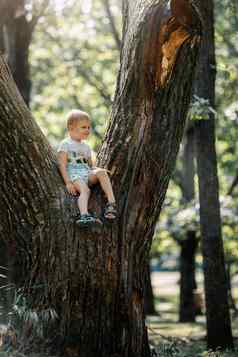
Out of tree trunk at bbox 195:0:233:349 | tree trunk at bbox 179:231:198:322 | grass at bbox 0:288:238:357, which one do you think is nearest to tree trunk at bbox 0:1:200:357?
grass at bbox 0:288:238:357

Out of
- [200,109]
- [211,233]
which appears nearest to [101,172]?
[200,109]

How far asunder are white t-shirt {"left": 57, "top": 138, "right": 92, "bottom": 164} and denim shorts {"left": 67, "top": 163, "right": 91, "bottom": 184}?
0.06m

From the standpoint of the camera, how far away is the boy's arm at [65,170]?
6.29 metres

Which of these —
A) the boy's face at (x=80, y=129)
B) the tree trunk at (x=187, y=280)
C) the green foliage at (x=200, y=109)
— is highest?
the green foliage at (x=200, y=109)

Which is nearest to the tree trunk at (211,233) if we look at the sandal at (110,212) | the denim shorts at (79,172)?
the denim shorts at (79,172)

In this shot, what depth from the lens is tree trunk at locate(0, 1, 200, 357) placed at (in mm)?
6031

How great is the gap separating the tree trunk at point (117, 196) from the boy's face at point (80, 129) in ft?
0.88

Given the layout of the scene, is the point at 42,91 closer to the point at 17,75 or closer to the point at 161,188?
the point at 17,75

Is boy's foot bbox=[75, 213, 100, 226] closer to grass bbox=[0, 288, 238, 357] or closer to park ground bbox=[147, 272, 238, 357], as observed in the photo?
grass bbox=[0, 288, 238, 357]

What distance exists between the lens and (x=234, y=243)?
21531 millimetres

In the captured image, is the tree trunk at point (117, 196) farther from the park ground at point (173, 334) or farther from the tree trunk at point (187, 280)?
the tree trunk at point (187, 280)

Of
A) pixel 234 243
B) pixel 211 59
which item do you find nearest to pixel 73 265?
pixel 211 59

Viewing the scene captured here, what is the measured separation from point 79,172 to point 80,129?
18.6 inches

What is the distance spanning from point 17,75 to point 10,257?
6346 mm
